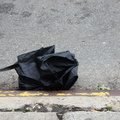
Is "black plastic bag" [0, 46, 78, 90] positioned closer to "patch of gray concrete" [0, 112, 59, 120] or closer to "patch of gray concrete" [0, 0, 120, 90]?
"patch of gray concrete" [0, 0, 120, 90]

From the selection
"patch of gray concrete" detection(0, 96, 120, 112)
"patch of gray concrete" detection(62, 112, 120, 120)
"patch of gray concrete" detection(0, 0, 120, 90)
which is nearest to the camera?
"patch of gray concrete" detection(62, 112, 120, 120)

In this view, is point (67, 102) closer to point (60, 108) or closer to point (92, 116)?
point (60, 108)

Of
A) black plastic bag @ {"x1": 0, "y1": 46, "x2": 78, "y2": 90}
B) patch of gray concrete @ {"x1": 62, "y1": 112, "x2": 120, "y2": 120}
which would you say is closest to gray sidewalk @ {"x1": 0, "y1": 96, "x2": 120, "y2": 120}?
patch of gray concrete @ {"x1": 62, "y1": 112, "x2": 120, "y2": 120}

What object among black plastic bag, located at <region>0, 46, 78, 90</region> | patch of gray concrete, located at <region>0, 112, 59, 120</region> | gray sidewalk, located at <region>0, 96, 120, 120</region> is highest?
black plastic bag, located at <region>0, 46, 78, 90</region>

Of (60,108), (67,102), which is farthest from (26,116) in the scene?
(67,102)

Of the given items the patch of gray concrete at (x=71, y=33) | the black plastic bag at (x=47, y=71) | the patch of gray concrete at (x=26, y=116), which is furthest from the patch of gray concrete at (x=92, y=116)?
the patch of gray concrete at (x=71, y=33)

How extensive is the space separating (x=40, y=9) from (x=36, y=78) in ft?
8.13

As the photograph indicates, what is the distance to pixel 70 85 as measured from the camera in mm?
3049

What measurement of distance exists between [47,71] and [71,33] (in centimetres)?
170

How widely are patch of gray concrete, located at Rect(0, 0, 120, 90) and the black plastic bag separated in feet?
1.06

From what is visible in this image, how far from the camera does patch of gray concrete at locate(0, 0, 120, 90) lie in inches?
139

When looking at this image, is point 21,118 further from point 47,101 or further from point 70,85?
point 70,85

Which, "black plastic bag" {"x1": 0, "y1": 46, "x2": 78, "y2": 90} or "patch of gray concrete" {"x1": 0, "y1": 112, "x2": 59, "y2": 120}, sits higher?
"black plastic bag" {"x1": 0, "y1": 46, "x2": 78, "y2": 90}

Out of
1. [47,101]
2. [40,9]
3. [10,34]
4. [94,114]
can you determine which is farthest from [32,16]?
[94,114]
